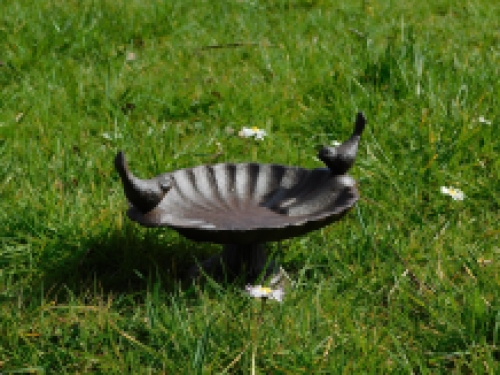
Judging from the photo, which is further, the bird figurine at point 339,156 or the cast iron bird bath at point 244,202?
the bird figurine at point 339,156

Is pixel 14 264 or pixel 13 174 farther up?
pixel 13 174

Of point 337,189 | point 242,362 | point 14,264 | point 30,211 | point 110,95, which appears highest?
point 110,95

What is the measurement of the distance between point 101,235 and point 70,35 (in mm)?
2353

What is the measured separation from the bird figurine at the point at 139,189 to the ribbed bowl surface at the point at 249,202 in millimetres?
32

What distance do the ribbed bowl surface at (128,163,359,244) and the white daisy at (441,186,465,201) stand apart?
66cm

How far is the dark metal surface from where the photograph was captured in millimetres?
2117

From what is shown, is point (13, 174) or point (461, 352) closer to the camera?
point (461, 352)

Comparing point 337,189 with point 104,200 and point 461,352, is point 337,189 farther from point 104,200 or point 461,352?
point 104,200

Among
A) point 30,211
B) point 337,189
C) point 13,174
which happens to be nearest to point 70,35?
point 13,174

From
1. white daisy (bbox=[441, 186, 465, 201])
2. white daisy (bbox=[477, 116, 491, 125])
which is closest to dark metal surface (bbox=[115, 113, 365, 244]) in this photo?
white daisy (bbox=[441, 186, 465, 201])

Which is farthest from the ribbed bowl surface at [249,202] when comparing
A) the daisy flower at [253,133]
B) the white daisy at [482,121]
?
the white daisy at [482,121]

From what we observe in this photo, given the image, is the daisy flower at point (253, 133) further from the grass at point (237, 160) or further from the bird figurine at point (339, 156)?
the bird figurine at point (339, 156)

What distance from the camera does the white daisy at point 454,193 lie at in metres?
2.89

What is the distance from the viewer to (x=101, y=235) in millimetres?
2605
